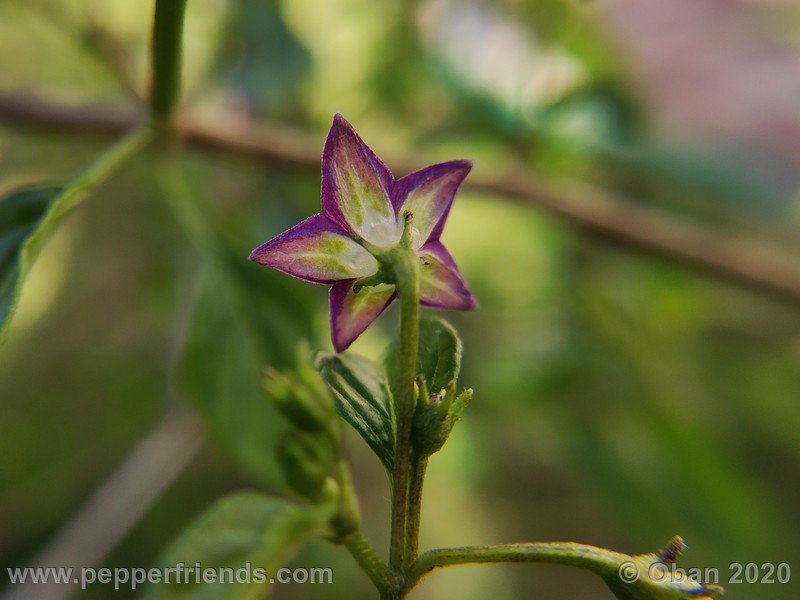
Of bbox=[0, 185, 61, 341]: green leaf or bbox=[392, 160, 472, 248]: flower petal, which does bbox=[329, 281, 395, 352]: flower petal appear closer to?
bbox=[392, 160, 472, 248]: flower petal

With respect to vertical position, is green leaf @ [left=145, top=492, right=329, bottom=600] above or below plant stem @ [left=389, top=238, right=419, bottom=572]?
below

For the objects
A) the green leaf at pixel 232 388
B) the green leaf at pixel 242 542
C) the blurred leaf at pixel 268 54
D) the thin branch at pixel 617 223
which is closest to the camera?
the green leaf at pixel 242 542

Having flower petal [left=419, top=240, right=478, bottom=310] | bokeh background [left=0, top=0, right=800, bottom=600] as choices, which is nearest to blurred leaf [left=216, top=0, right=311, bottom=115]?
bokeh background [left=0, top=0, right=800, bottom=600]

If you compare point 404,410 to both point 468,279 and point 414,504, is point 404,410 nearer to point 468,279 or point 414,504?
point 414,504

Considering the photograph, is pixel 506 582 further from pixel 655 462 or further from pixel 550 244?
pixel 550 244

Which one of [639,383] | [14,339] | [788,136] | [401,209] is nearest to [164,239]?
[14,339]

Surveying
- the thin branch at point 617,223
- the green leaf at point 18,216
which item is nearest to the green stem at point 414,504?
the green leaf at point 18,216

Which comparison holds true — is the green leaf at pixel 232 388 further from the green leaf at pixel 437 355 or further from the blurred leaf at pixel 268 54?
the blurred leaf at pixel 268 54
